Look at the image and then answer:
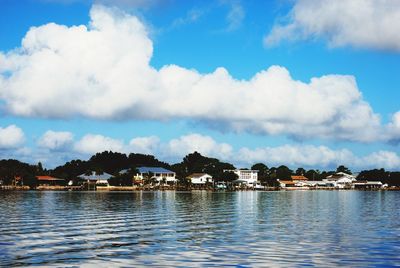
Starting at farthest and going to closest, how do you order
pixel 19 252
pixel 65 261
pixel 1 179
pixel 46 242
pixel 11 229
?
pixel 1 179 → pixel 11 229 → pixel 46 242 → pixel 19 252 → pixel 65 261

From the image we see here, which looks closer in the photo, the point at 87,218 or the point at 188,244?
the point at 188,244

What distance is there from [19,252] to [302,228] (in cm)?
2319

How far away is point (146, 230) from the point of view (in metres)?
39.6

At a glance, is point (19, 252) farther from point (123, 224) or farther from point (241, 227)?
point (241, 227)

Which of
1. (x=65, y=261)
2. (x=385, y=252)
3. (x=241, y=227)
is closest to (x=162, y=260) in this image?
(x=65, y=261)

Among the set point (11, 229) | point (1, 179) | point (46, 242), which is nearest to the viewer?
point (46, 242)

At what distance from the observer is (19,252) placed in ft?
90.2

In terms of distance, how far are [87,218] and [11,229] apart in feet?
37.6

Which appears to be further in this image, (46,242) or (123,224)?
(123,224)

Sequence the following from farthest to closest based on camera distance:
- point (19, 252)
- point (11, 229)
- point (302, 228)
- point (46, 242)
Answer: point (302, 228) < point (11, 229) < point (46, 242) < point (19, 252)

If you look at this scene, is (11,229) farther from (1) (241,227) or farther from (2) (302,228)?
(2) (302,228)

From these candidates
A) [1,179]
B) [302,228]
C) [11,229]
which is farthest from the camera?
[1,179]

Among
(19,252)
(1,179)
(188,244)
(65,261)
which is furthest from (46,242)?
(1,179)

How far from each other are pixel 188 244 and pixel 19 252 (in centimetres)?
1003
